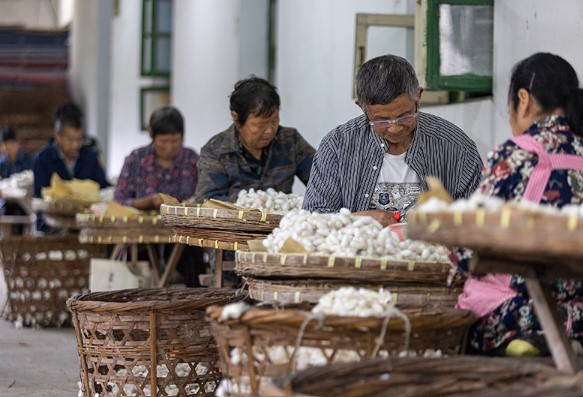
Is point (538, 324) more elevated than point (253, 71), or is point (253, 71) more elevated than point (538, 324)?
point (253, 71)

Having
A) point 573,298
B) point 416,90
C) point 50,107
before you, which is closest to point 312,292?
point 573,298

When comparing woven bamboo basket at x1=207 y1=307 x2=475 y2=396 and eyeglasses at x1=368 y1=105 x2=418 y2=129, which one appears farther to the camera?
eyeglasses at x1=368 y1=105 x2=418 y2=129

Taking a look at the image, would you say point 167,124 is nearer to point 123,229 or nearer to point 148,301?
point 123,229

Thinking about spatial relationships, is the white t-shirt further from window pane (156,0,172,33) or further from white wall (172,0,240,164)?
window pane (156,0,172,33)

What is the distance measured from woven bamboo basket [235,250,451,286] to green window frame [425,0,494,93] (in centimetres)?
231

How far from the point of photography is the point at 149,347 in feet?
12.4

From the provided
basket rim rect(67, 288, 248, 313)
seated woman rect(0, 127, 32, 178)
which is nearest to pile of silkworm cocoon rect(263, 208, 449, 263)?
basket rim rect(67, 288, 248, 313)

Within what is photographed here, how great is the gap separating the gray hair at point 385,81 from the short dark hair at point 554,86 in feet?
2.93

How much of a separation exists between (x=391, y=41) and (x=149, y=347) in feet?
10.2

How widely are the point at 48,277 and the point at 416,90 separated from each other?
408 centimetres

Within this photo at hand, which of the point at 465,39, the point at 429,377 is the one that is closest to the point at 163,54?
the point at 465,39

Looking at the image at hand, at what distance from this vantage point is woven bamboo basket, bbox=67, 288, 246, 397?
148 inches

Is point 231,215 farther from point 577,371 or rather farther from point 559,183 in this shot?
point 577,371

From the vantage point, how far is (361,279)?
322cm
